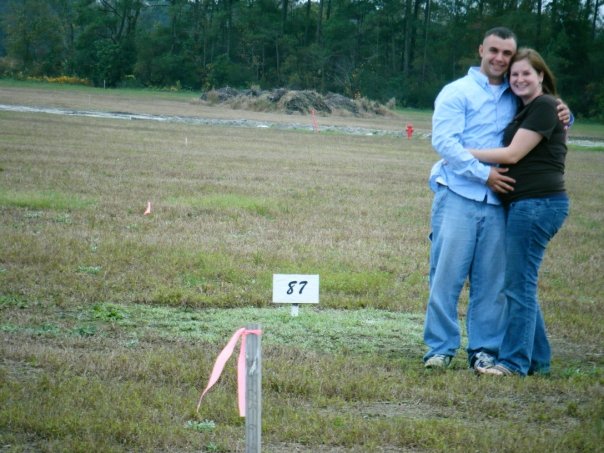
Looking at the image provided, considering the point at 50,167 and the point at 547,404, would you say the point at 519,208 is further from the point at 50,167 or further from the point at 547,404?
the point at 50,167

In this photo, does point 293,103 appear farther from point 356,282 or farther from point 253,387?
point 253,387

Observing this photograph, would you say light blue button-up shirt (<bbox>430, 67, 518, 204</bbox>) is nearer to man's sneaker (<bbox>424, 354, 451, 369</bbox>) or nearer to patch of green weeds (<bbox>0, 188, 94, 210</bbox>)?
man's sneaker (<bbox>424, 354, 451, 369</bbox>)

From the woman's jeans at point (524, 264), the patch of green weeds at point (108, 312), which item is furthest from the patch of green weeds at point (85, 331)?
the woman's jeans at point (524, 264)

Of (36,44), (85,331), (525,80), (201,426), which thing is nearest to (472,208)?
(525,80)

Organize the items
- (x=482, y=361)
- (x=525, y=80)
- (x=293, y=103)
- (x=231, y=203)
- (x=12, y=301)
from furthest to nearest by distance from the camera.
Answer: (x=293, y=103)
(x=231, y=203)
(x=12, y=301)
(x=482, y=361)
(x=525, y=80)

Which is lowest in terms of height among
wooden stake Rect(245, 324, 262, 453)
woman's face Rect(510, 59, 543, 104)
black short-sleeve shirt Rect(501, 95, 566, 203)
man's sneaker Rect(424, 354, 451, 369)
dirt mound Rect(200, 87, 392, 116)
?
dirt mound Rect(200, 87, 392, 116)

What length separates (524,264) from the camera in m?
6.67

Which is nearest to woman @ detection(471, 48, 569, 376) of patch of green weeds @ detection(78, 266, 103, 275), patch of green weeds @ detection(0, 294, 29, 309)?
patch of green weeds @ detection(0, 294, 29, 309)

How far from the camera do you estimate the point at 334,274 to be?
1062 cm

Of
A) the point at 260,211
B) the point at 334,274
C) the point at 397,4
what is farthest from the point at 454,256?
the point at 397,4

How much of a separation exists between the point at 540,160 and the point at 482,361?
151 cm

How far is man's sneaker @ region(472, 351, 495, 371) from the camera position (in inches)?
273

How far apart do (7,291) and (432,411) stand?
4727 mm

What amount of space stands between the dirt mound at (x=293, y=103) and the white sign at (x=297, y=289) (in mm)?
47263
